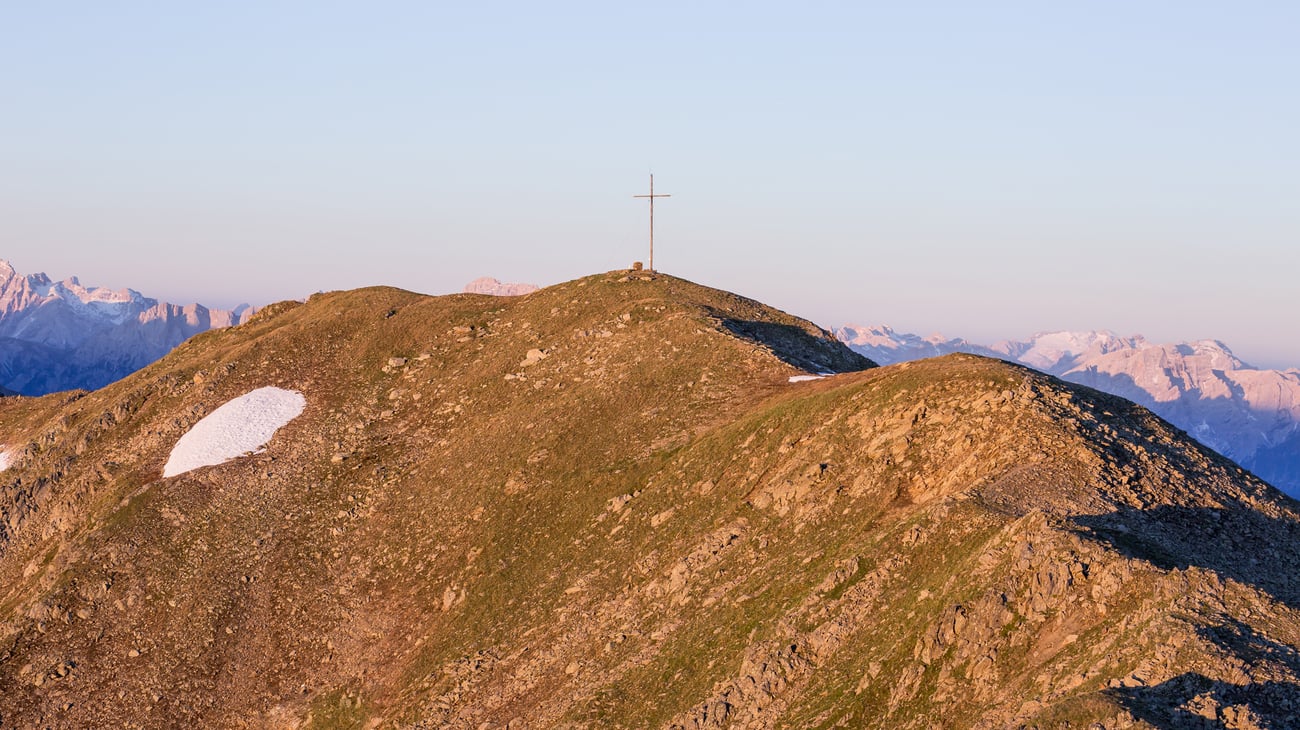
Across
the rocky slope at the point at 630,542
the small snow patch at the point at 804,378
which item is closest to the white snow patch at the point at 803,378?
the small snow patch at the point at 804,378

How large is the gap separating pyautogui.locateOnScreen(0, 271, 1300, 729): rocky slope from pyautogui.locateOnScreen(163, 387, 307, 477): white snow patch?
1.20 metres

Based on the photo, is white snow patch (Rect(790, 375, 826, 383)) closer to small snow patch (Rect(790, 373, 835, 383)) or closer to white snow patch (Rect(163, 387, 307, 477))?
small snow patch (Rect(790, 373, 835, 383))

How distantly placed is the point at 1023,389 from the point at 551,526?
26.7 m

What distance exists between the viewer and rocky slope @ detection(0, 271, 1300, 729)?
40.5m

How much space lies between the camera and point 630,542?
60.7m

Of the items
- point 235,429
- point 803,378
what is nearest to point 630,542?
point 803,378

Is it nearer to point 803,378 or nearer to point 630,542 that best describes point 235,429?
point 630,542

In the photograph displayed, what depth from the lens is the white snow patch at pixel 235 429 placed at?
255 ft

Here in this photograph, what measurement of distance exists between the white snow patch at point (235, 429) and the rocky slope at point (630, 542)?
1201 mm

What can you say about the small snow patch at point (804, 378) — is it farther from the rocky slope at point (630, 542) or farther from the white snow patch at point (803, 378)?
the rocky slope at point (630, 542)

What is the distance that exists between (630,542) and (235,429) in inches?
1369

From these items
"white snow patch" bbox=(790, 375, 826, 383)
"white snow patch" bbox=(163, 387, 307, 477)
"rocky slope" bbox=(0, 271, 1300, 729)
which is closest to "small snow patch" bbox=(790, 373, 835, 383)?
"white snow patch" bbox=(790, 375, 826, 383)

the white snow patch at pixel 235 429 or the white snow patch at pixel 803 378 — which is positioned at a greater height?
the white snow patch at pixel 803 378

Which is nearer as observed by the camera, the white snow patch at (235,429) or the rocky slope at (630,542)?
the rocky slope at (630,542)
